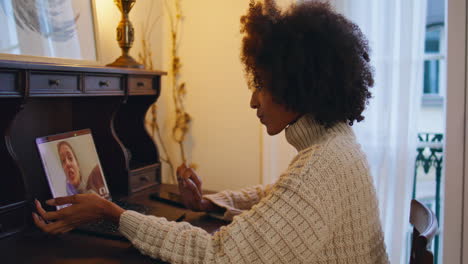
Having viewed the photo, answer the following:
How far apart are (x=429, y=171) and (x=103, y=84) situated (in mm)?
1543

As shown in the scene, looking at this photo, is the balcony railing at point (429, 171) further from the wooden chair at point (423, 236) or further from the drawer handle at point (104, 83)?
the drawer handle at point (104, 83)

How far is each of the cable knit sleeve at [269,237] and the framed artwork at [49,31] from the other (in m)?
0.79

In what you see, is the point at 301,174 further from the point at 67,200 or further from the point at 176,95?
the point at 176,95

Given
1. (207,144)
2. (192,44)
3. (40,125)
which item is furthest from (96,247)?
(192,44)

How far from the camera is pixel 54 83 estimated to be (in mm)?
1271

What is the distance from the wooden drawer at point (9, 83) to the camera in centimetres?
111

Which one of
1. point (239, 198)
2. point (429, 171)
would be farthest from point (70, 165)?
point (429, 171)

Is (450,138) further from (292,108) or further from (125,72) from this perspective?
(125,72)

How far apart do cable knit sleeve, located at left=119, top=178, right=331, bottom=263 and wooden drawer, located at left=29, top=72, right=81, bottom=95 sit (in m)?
0.60

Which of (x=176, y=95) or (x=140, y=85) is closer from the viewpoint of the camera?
(x=140, y=85)

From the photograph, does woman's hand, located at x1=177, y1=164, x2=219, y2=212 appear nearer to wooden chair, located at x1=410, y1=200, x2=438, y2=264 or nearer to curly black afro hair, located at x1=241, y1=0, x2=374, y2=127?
curly black afro hair, located at x1=241, y1=0, x2=374, y2=127

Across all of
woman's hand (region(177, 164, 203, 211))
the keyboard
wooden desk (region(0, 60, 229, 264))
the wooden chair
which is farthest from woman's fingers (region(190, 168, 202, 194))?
the wooden chair

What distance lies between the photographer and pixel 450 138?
1.78 metres

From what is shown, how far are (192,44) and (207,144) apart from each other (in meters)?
0.56
